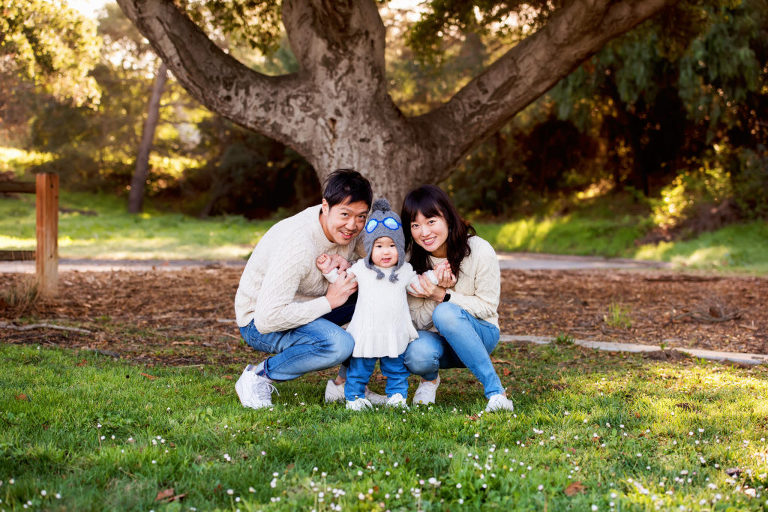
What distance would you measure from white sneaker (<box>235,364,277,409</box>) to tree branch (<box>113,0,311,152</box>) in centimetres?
360

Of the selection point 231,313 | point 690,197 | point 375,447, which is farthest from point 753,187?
point 375,447

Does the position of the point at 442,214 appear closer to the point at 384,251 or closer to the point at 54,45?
the point at 384,251

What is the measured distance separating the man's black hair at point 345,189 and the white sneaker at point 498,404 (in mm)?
1376

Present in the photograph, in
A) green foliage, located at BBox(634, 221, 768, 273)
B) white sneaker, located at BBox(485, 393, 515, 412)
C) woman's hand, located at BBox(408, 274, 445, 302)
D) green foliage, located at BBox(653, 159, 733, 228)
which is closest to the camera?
white sneaker, located at BBox(485, 393, 515, 412)

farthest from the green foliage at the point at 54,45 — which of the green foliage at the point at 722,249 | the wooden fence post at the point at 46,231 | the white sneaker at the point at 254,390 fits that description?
the green foliage at the point at 722,249

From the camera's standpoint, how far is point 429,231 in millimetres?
4371

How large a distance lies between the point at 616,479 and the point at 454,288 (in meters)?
1.79

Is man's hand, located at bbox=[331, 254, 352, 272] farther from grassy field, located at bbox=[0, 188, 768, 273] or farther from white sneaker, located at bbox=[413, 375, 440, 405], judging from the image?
grassy field, located at bbox=[0, 188, 768, 273]

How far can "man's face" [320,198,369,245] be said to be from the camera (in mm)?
4215

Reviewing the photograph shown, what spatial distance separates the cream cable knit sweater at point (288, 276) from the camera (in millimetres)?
4168

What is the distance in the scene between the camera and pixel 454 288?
4.56 metres

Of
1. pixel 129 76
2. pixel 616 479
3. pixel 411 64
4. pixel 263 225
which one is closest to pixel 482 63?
pixel 411 64

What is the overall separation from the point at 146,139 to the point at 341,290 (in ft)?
89.2

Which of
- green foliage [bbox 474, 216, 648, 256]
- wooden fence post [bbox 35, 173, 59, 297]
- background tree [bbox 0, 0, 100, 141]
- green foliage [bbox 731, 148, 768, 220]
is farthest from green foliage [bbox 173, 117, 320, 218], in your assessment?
wooden fence post [bbox 35, 173, 59, 297]
